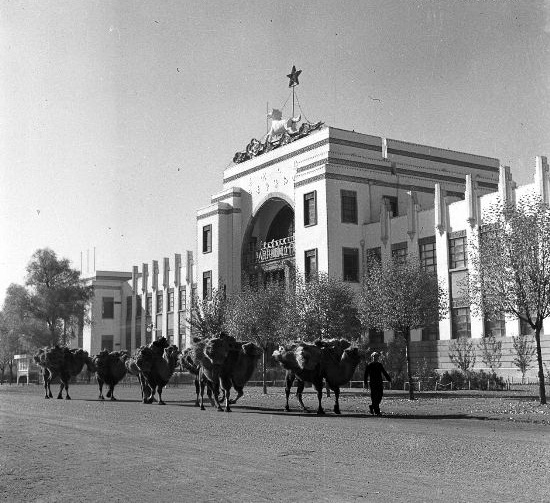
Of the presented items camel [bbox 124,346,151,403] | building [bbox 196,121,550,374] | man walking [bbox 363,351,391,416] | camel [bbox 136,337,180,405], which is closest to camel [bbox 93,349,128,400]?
camel [bbox 124,346,151,403]

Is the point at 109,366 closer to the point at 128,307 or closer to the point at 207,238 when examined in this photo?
the point at 207,238

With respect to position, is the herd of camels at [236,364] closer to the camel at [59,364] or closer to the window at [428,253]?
the camel at [59,364]

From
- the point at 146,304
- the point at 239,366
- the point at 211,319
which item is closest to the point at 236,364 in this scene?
the point at 239,366

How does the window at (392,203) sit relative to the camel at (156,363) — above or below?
above

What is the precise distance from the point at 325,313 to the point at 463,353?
430 inches

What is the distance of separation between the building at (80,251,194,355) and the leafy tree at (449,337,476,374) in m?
34.1

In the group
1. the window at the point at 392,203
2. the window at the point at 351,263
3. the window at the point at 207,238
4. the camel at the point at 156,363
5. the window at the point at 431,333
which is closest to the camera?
the camel at the point at 156,363

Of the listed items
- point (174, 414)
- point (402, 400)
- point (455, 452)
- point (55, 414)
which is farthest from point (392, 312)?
point (455, 452)

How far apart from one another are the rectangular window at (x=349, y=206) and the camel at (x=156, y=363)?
83.0 feet

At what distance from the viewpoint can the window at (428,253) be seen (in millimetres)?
49250

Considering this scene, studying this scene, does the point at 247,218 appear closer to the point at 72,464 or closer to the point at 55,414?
the point at 55,414

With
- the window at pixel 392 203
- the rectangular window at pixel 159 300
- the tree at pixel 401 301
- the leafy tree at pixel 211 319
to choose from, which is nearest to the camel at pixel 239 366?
the tree at pixel 401 301

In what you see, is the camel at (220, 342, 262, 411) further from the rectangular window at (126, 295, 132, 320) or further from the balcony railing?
the rectangular window at (126, 295, 132, 320)

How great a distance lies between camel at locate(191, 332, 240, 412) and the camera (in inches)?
968
